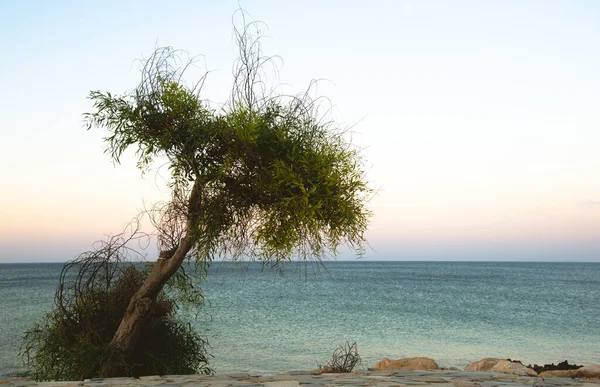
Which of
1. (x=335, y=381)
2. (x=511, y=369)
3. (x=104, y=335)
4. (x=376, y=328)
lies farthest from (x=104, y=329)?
(x=376, y=328)

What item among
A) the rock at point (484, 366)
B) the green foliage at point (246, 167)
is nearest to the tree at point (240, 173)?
the green foliage at point (246, 167)

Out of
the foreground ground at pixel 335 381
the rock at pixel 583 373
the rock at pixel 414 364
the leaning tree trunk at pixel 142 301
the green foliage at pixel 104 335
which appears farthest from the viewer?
the rock at pixel 414 364

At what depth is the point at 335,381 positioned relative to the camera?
29.3 feet

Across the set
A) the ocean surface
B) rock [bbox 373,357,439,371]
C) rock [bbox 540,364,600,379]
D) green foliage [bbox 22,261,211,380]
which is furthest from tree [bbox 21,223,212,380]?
rock [bbox 540,364,600,379]

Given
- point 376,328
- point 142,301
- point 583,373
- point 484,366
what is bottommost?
point 376,328

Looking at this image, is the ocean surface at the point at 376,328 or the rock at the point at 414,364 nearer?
the rock at the point at 414,364

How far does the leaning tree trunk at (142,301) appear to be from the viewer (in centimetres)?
1182

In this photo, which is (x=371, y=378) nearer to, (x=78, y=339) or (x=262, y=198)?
(x=262, y=198)

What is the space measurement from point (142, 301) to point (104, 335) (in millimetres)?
1304

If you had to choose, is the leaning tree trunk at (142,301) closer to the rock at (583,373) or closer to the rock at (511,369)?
the rock at (511,369)

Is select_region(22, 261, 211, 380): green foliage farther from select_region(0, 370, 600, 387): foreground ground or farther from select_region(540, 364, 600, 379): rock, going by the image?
select_region(540, 364, 600, 379): rock

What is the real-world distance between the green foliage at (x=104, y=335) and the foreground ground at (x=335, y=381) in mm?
2406

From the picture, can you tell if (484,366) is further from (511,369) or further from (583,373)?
(583,373)

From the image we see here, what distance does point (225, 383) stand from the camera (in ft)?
29.3
